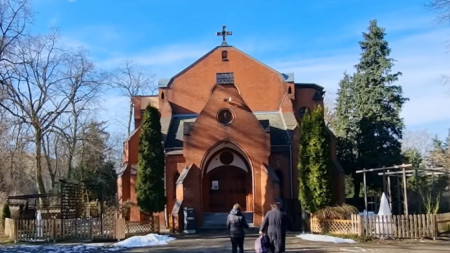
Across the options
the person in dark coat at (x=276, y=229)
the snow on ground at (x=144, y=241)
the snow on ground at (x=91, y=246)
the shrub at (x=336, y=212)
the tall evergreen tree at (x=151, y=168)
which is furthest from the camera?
the tall evergreen tree at (x=151, y=168)

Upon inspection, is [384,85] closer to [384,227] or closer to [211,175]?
[211,175]

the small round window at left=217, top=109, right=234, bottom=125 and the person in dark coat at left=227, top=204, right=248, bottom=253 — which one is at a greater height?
the small round window at left=217, top=109, right=234, bottom=125

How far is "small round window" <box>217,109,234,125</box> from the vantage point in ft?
94.1

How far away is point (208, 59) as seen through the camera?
123 feet

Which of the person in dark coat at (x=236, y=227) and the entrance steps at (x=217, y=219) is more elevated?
the person in dark coat at (x=236, y=227)

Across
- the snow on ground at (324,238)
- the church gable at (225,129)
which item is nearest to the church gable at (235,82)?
the church gable at (225,129)

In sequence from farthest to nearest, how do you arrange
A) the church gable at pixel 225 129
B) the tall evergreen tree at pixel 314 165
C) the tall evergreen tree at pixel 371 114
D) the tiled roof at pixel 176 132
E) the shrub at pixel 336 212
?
the tall evergreen tree at pixel 371 114 → the tiled roof at pixel 176 132 → the church gable at pixel 225 129 → the tall evergreen tree at pixel 314 165 → the shrub at pixel 336 212

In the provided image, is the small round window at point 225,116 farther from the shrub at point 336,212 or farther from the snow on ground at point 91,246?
the snow on ground at point 91,246

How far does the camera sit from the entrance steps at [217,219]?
28234 mm

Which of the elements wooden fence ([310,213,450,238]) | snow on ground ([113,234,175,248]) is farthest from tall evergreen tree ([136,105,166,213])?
wooden fence ([310,213,450,238])

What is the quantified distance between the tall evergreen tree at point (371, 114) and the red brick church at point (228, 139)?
285 cm

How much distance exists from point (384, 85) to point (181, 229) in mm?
18489

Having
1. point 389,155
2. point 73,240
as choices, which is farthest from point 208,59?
point 73,240

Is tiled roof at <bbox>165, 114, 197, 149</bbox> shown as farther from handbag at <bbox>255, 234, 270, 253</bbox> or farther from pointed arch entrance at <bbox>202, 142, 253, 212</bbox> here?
handbag at <bbox>255, 234, 270, 253</bbox>
